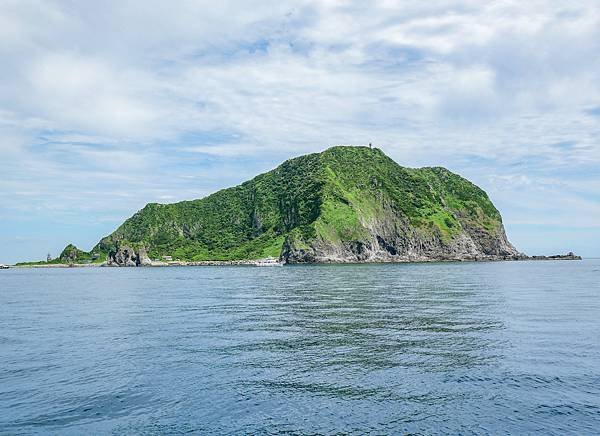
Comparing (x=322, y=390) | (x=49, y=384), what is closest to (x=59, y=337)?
(x=49, y=384)

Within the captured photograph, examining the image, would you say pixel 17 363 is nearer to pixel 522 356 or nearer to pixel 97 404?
pixel 97 404

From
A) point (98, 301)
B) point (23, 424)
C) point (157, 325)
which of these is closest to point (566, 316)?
point (157, 325)

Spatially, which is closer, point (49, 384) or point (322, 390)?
point (322, 390)

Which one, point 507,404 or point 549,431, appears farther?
point 507,404

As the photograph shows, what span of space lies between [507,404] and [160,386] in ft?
69.1

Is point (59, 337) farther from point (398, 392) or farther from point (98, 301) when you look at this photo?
point (98, 301)

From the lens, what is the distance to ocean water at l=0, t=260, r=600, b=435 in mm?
25047

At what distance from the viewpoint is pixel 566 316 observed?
59.5 m

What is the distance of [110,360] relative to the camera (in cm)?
3878

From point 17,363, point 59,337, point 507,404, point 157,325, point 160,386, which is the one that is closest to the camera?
point 507,404

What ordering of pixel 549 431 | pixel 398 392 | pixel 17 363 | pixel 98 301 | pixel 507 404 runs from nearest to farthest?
1. pixel 549 431
2. pixel 507 404
3. pixel 398 392
4. pixel 17 363
5. pixel 98 301

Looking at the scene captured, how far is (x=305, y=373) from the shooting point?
1323 inches

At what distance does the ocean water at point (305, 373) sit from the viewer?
25.0 meters

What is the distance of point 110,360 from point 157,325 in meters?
18.0
